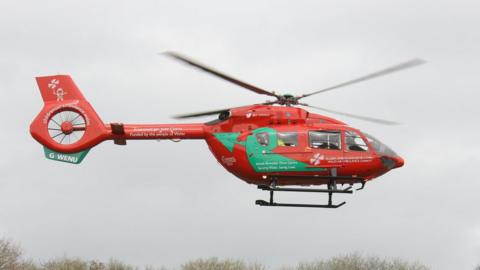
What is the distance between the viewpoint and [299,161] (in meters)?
31.6

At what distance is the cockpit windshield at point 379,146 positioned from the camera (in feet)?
106

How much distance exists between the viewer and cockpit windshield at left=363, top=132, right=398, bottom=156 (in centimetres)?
3231

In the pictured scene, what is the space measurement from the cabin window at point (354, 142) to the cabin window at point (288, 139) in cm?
159

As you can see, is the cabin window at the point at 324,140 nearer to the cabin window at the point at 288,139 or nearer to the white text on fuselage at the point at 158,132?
the cabin window at the point at 288,139

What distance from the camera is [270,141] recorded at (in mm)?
31859

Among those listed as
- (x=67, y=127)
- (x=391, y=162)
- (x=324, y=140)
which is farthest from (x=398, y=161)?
(x=67, y=127)

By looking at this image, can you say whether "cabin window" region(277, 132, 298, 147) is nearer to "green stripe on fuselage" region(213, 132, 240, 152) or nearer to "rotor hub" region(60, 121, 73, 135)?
"green stripe on fuselage" region(213, 132, 240, 152)

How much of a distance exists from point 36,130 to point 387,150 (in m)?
11.2

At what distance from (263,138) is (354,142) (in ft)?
9.28

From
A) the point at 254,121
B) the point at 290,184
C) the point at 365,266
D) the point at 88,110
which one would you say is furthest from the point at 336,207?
the point at 365,266

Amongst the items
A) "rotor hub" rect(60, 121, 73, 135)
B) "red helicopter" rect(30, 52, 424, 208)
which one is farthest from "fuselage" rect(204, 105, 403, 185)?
"rotor hub" rect(60, 121, 73, 135)

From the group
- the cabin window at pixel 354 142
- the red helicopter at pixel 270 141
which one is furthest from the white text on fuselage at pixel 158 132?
the cabin window at pixel 354 142

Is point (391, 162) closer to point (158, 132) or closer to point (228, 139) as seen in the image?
point (228, 139)

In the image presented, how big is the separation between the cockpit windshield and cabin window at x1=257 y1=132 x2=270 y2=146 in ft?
10.3
